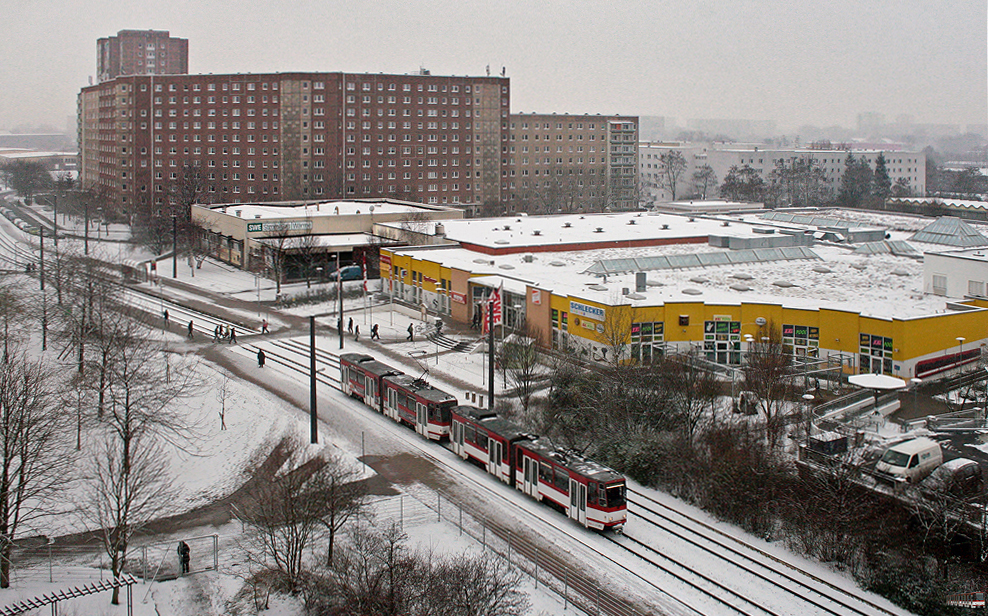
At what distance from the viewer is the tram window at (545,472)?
75.6ft

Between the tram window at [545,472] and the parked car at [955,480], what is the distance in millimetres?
8456

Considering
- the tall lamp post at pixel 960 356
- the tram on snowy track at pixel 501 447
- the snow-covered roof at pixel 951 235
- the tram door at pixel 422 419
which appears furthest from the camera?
the snow-covered roof at pixel 951 235

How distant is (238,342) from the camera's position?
43.4 m

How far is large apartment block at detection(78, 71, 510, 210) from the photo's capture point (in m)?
97.6

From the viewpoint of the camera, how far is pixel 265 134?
9831cm

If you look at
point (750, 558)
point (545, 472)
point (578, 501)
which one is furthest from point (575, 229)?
point (750, 558)

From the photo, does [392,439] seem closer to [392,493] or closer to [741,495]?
[392,493]

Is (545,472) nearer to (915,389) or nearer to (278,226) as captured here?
(915,389)

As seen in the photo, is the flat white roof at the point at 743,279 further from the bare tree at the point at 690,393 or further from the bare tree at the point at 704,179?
the bare tree at the point at 704,179

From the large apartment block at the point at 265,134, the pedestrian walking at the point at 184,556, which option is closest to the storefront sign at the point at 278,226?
the large apartment block at the point at 265,134

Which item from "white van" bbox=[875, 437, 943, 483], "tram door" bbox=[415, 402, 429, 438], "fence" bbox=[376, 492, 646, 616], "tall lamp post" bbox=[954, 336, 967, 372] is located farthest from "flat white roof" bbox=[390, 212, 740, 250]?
"white van" bbox=[875, 437, 943, 483]

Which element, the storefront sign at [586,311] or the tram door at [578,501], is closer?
the tram door at [578,501]

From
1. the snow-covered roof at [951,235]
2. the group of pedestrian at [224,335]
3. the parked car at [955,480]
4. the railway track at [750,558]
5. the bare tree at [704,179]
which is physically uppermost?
the bare tree at [704,179]

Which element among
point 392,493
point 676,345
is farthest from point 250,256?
point 392,493
